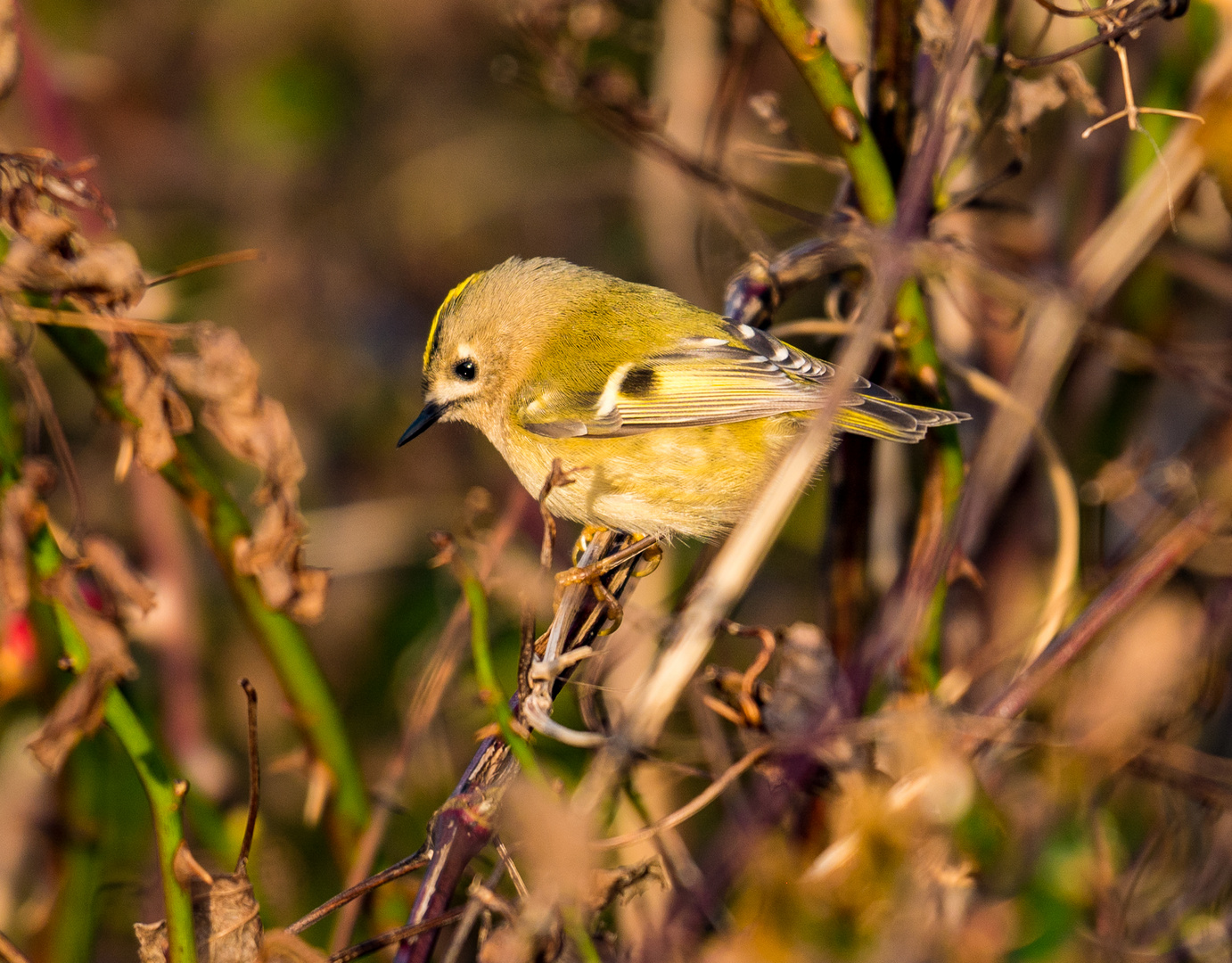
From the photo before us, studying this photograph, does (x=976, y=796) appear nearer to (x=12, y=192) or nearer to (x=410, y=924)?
(x=410, y=924)

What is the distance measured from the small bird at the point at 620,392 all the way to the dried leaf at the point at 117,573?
1021mm

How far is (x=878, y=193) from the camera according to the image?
191 cm

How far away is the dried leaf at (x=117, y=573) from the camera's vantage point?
5.28 ft

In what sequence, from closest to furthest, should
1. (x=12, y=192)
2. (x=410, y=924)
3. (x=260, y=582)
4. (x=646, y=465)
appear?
(x=410, y=924), (x=12, y=192), (x=260, y=582), (x=646, y=465)

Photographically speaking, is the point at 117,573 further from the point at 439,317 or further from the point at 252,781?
the point at 439,317

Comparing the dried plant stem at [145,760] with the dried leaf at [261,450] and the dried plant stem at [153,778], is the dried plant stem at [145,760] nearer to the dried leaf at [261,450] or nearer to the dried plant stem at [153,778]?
the dried plant stem at [153,778]

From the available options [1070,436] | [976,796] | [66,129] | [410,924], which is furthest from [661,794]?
[66,129]

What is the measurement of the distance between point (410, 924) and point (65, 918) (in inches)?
39.2

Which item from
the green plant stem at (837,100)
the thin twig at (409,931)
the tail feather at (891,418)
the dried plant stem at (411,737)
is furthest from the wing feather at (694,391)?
the thin twig at (409,931)

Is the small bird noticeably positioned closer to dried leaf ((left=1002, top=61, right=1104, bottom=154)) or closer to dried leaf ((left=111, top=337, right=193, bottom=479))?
dried leaf ((left=1002, top=61, right=1104, bottom=154))

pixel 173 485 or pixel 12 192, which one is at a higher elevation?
pixel 12 192

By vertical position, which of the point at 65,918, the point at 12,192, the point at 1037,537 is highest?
the point at 12,192

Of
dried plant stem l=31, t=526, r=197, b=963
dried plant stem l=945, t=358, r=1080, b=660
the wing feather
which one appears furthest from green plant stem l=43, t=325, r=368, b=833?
dried plant stem l=945, t=358, r=1080, b=660

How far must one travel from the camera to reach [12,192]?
1581mm
